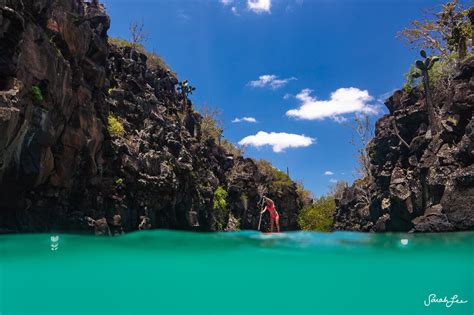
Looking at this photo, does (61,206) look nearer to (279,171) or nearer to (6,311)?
(6,311)

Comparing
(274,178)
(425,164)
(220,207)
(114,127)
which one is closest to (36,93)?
(114,127)

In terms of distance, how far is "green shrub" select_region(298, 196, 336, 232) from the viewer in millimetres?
63406

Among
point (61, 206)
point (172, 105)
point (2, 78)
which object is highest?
point (172, 105)

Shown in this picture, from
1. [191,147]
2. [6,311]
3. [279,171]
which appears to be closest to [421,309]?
[6,311]

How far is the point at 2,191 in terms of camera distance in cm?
1652

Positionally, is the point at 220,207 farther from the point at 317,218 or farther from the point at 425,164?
the point at 317,218

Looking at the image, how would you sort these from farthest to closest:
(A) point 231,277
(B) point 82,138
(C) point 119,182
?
(C) point 119,182 → (B) point 82,138 → (A) point 231,277

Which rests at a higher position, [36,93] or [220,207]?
[36,93]

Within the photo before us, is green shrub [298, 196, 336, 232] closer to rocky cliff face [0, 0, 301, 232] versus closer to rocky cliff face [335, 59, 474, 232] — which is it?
rocky cliff face [335, 59, 474, 232]

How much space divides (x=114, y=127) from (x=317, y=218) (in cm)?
4727

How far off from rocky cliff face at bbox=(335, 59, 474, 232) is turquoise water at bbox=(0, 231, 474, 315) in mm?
8249

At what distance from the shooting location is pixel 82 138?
2147 centimetres

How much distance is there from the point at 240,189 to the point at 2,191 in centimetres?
3526

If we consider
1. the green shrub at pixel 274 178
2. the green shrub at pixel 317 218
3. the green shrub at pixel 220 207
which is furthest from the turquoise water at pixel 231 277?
the green shrub at pixel 317 218
